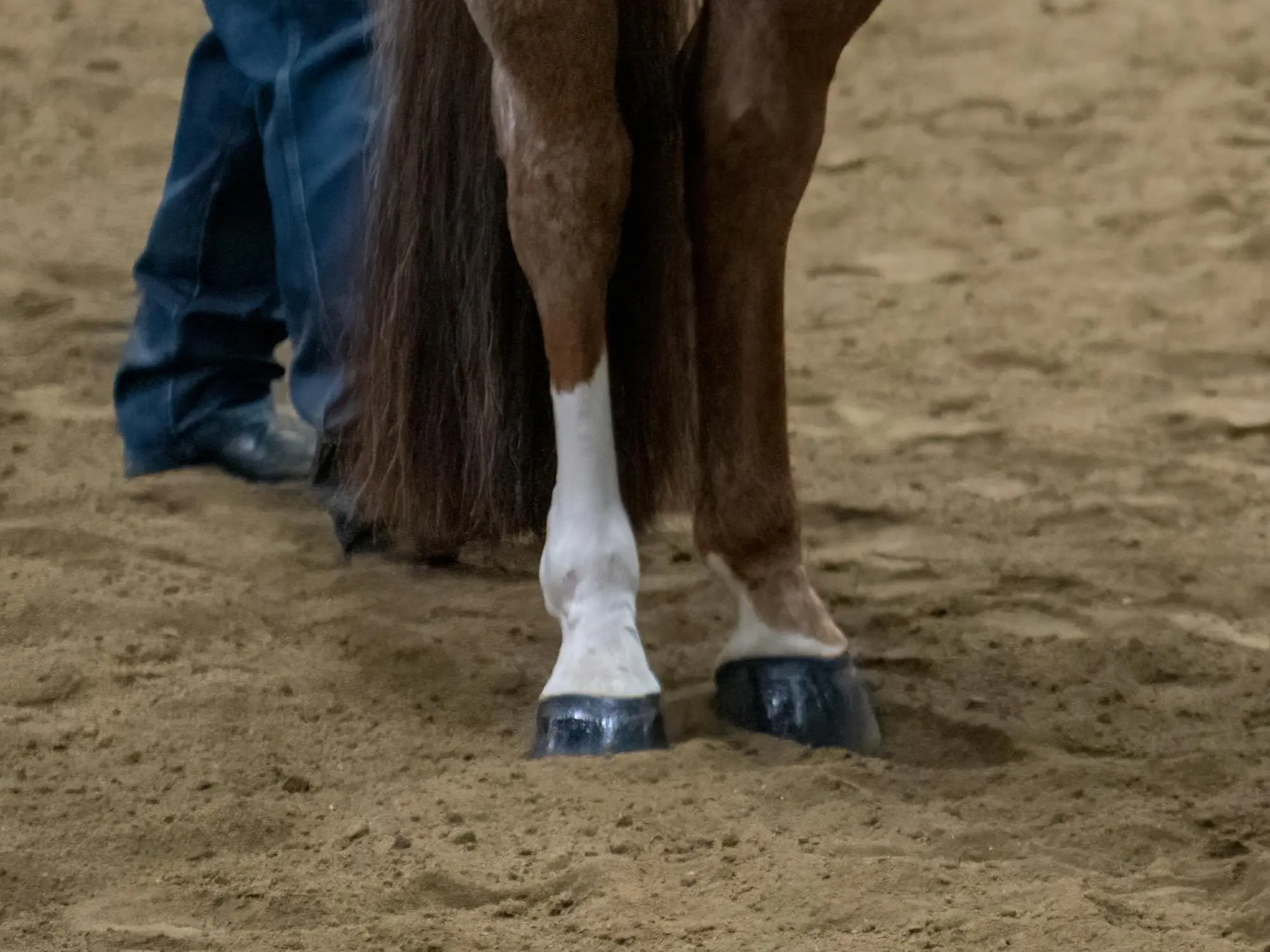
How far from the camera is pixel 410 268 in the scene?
57.2 inches

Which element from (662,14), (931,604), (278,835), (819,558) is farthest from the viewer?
(819,558)

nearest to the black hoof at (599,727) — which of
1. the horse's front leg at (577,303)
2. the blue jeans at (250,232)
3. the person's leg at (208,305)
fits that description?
the horse's front leg at (577,303)

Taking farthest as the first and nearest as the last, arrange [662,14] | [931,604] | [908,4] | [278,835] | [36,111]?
[908,4] → [36,111] → [931,604] → [662,14] → [278,835]

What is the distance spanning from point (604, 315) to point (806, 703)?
363mm

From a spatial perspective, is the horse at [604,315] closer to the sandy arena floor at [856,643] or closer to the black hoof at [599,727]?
the black hoof at [599,727]

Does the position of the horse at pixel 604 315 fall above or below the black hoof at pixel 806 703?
above

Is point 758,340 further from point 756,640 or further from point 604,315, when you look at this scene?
point 756,640

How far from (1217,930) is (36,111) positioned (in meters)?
3.28

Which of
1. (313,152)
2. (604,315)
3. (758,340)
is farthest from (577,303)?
(313,152)

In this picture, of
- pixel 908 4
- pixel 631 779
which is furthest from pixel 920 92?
pixel 631 779

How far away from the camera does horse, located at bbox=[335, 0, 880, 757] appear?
49.1 inches

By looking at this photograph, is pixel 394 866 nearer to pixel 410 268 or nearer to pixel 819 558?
pixel 410 268

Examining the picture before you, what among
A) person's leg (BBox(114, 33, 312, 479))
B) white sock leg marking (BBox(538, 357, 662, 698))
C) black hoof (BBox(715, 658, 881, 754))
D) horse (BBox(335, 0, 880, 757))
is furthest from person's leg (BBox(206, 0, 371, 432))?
black hoof (BBox(715, 658, 881, 754))

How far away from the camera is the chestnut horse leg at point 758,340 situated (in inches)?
49.4
